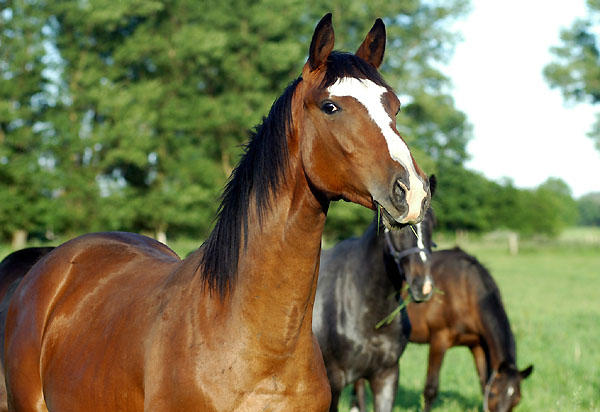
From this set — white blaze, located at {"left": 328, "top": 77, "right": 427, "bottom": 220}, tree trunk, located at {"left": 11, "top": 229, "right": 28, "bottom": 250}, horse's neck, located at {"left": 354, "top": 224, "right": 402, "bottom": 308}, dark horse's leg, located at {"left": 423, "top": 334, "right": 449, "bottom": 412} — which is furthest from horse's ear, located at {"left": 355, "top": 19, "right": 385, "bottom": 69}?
tree trunk, located at {"left": 11, "top": 229, "right": 28, "bottom": 250}

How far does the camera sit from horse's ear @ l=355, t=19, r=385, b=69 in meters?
2.56

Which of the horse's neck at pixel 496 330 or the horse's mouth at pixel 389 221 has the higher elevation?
the horse's mouth at pixel 389 221

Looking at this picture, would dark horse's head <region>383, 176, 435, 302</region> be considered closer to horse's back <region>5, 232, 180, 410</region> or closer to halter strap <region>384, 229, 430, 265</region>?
halter strap <region>384, 229, 430, 265</region>

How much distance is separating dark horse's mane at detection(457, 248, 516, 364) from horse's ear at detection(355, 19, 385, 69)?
4.61 metres

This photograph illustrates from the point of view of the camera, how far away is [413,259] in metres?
5.10

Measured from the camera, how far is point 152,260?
10.7 ft

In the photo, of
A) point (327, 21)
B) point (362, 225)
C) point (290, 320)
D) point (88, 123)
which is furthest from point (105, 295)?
point (362, 225)

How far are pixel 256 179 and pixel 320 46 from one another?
563mm

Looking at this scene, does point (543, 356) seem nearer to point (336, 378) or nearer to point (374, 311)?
point (374, 311)

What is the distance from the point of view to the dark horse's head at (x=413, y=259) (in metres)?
5.04

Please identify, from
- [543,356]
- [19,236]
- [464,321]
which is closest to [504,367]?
[464,321]

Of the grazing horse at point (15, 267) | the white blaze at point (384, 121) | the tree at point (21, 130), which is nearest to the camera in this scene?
the white blaze at point (384, 121)

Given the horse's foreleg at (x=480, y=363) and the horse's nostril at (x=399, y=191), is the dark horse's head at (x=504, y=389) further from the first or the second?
the horse's nostril at (x=399, y=191)

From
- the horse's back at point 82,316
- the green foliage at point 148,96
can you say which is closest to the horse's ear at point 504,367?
the horse's back at point 82,316
